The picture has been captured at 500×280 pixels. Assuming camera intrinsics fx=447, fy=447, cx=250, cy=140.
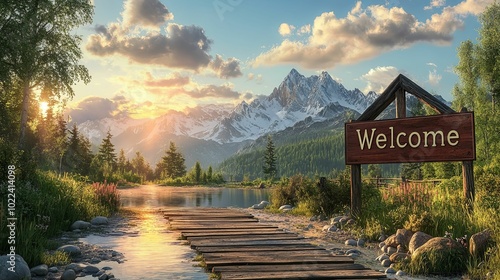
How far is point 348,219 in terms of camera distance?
46.1ft

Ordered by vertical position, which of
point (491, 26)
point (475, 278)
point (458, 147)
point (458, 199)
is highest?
point (491, 26)

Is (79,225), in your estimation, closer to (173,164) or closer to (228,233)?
(228,233)

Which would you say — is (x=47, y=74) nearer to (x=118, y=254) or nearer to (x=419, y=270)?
(x=118, y=254)

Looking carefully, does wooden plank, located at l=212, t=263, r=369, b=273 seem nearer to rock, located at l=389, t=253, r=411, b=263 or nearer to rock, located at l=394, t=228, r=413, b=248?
rock, located at l=389, t=253, r=411, b=263

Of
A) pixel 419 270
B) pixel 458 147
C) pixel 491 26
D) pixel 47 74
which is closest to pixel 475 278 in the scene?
pixel 419 270

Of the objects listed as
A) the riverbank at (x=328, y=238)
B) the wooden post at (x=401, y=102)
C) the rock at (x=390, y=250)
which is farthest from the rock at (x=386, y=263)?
the wooden post at (x=401, y=102)

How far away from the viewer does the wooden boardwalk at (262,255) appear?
771 cm

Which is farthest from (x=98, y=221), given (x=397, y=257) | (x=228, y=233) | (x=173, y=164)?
(x=173, y=164)

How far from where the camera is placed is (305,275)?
7551 mm

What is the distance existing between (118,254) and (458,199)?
30.3 feet

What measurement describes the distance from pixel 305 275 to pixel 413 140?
6.90 m

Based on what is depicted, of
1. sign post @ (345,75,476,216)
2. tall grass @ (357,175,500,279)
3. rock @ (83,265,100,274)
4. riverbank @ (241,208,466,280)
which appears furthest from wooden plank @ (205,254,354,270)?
sign post @ (345,75,476,216)

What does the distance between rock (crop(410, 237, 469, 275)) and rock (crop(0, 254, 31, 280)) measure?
6.75 metres

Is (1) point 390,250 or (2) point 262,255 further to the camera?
(1) point 390,250
